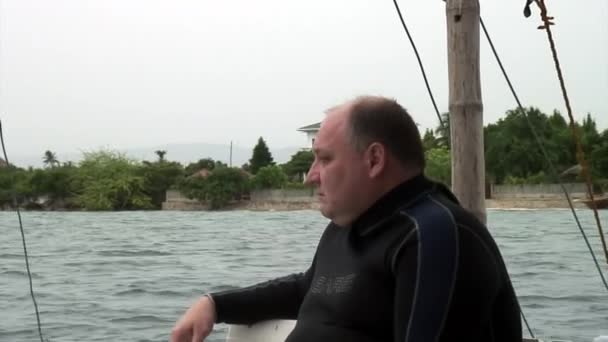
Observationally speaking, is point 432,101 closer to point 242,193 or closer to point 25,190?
point 25,190

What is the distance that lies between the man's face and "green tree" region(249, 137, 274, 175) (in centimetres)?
8723

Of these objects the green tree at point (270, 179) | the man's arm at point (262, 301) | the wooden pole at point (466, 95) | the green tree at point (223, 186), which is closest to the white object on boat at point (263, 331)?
the man's arm at point (262, 301)

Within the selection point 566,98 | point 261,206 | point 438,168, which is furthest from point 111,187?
point 566,98

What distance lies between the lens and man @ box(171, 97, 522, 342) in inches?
67.7

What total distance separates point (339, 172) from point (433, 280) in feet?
1.09

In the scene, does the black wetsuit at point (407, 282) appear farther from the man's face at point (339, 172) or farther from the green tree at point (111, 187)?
the green tree at point (111, 187)

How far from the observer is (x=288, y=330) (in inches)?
89.5

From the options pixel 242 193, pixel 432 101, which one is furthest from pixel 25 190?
pixel 432 101

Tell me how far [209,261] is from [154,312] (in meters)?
8.96

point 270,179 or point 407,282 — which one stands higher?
point 270,179

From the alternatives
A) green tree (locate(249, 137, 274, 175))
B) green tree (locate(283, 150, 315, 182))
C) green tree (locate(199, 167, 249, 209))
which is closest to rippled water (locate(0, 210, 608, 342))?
green tree (locate(199, 167, 249, 209))

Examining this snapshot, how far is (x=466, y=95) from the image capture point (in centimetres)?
346

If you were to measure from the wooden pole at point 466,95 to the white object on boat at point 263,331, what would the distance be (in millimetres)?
1369

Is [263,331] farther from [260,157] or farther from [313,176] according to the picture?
[260,157]
